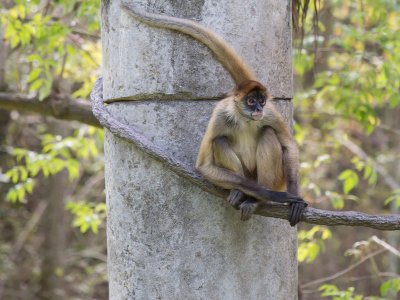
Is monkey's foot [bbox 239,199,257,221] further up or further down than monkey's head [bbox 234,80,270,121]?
further down

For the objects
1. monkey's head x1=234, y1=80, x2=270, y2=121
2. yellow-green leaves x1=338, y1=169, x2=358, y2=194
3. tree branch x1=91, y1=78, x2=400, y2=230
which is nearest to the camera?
tree branch x1=91, y1=78, x2=400, y2=230

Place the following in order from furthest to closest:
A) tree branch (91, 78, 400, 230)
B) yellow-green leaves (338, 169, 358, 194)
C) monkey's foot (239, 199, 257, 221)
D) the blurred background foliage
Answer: the blurred background foliage → yellow-green leaves (338, 169, 358, 194) → monkey's foot (239, 199, 257, 221) → tree branch (91, 78, 400, 230)

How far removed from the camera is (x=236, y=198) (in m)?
2.79

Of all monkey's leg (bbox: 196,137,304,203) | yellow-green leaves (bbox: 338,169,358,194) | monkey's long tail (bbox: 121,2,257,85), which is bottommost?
yellow-green leaves (bbox: 338,169,358,194)

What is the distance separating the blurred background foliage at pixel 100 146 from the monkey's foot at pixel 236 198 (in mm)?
1647

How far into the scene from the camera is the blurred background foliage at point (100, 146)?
17.7 feet

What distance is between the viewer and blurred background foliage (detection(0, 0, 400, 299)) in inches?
213

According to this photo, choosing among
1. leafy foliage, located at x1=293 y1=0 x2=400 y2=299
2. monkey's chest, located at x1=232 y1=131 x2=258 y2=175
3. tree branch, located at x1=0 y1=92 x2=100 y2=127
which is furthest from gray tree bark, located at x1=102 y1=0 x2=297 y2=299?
tree branch, located at x1=0 y1=92 x2=100 y2=127

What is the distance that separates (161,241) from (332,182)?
1062 centimetres

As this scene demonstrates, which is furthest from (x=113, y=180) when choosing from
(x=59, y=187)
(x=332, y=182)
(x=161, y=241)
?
(x=332, y=182)

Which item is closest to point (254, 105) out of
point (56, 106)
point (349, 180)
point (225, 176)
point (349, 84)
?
point (225, 176)

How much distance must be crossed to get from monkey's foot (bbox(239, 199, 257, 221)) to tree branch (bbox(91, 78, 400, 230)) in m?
0.03

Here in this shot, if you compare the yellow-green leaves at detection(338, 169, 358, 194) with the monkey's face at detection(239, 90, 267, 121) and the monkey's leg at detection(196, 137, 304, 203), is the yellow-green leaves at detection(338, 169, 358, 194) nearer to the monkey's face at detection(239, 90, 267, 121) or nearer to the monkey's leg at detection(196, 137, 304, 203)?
the monkey's face at detection(239, 90, 267, 121)

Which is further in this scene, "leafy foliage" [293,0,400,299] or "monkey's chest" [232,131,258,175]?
"leafy foliage" [293,0,400,299]
